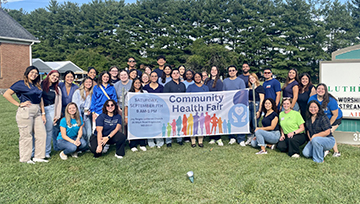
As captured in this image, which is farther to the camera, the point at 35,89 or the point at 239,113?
the point at 239,113

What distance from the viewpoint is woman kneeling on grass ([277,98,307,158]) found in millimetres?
5266

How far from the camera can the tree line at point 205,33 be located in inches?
1714

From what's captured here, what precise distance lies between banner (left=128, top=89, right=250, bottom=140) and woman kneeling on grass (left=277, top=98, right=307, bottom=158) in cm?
99

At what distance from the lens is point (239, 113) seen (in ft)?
20.7

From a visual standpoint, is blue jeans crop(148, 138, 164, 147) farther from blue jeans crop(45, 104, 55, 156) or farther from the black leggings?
blue jeans crop(45, 104, 55, 156)

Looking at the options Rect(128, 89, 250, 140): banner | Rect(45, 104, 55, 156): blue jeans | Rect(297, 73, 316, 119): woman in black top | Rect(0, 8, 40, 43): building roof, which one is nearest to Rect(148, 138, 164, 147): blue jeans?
Rect(128, 89, 250, 140): banner

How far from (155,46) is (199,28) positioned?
8.79 metres

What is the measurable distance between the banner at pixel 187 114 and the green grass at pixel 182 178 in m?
0.61

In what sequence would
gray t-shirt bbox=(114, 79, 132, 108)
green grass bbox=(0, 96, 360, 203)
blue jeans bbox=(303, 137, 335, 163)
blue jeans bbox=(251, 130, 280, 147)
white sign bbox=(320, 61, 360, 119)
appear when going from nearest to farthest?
green grass bbox=(0, 96, 360, 203)
blue jeans bbox=(303, 137, 335, 163)
blue jeans bbox=(251, 130, 280, 147)
gray t-shirt bbox=(114, 79, 132, 108)
white sign bbox=(320, 61, 360, 119)

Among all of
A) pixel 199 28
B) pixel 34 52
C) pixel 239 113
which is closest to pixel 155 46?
pixel 199 28

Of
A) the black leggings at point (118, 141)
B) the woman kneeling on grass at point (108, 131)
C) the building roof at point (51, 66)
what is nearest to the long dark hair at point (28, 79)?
the woman kneeling on grass at point (108, 131)

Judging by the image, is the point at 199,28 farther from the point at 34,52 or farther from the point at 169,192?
the point at 169,192

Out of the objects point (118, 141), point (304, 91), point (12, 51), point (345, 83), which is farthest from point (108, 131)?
point (12, 51)

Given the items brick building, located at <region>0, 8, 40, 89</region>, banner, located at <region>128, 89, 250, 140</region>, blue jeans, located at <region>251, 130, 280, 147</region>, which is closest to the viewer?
blue jeans, located at <region>251, 130, 280, 147</region>
